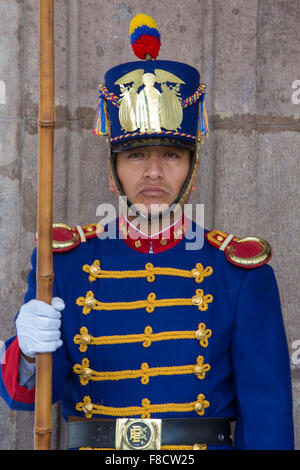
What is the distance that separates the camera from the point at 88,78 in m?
2.71

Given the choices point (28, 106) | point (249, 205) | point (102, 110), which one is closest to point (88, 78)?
point (28, 106)

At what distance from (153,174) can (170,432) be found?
820mm

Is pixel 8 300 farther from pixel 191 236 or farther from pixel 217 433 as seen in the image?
pixel 217 433

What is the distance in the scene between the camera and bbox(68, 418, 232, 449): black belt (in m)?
1.90

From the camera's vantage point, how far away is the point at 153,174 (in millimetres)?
2035

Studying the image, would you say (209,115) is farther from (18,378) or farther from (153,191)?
(18,378)

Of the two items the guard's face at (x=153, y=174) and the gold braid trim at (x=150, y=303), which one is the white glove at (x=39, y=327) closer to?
the gold braid trim at (x=150, y=303)

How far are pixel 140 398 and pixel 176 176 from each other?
0.74 metres

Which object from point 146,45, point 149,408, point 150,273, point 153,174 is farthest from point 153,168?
point 149,408

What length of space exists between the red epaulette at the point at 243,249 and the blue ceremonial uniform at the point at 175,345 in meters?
0.03

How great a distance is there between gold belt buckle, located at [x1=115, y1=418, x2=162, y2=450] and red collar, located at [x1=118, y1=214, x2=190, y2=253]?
573 mm

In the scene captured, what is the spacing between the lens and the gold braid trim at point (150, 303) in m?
1.98

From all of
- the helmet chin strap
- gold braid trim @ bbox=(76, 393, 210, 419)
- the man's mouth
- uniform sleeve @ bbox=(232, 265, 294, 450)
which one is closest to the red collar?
the helmet chin strap

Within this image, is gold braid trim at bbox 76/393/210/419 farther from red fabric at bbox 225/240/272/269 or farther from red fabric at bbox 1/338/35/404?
red fabric at bbox 225/240/272/269
